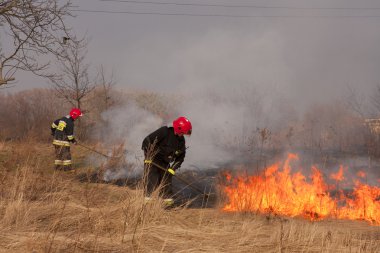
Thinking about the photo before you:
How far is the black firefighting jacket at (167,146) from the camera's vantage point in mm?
6832

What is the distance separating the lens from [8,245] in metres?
3.12

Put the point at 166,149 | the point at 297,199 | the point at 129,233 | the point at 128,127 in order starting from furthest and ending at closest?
the point at 128,127 < the point at 297,199 < the point at 166,149 < the point at 129,233

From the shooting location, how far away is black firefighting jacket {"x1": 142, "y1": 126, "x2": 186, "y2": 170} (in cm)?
683

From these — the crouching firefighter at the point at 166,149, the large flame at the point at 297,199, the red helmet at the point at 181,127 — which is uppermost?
the red helmet at the point at 181,127

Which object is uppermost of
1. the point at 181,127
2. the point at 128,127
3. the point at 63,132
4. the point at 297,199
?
the point at 128,127

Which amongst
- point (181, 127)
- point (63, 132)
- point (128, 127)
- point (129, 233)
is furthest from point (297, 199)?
point (128, 127)

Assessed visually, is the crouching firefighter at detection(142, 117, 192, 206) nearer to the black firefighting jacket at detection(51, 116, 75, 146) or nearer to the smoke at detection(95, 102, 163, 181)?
the black firefighting jacket at detection(51, 116, 75, 146)

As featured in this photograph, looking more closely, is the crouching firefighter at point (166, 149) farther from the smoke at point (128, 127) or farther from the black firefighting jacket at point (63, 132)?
the smoke at point (128, 127)

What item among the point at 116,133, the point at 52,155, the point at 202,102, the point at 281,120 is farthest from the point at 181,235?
the point at 281,120

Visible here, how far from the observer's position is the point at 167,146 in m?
6.89

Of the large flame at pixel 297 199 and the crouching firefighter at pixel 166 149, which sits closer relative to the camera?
the crouching firefighter at pixel 166 149

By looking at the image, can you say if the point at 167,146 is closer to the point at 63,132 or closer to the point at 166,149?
the point at 166,149

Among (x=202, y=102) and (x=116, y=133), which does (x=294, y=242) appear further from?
(x=202, y=102)

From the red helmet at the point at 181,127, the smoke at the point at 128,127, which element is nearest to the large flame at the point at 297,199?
the red helmet at the point at 181,127
